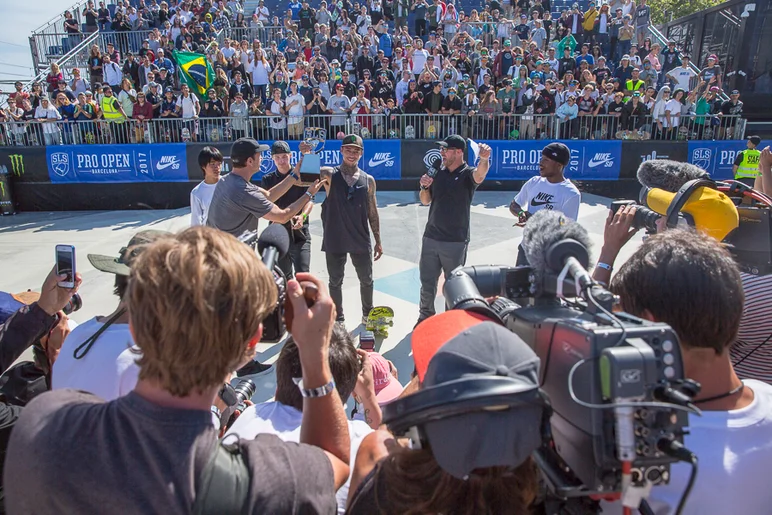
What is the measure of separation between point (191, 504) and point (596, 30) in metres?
20.1

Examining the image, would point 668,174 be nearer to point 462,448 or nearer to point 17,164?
point 462,448

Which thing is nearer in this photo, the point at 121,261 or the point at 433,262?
the point at 121,261

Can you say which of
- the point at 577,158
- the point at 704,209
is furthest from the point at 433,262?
the point at 577,158

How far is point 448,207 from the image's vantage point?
4953 mm

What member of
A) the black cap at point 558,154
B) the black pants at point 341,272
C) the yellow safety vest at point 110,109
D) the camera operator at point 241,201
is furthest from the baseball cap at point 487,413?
the yellow safety vest at point 110,109

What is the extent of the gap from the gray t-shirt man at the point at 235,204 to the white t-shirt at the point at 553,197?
234 centimetres

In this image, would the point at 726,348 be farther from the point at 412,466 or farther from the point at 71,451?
the point at 71,451

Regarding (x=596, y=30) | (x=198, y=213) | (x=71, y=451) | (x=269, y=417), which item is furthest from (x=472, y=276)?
(x=596, y=30)

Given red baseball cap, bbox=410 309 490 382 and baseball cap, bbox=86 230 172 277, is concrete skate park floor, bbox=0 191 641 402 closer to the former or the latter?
baseball cap, bbox=86 230 172 277

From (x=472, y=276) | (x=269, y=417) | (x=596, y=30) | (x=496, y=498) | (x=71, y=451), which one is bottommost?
(x=269, y=417)

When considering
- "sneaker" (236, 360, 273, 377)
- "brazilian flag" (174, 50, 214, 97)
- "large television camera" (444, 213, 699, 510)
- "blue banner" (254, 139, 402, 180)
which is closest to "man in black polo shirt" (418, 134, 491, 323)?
"sneaker" (236, 360, 273, 377)

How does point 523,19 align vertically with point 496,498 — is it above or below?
above

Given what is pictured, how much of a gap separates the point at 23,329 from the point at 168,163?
1069 centimetres

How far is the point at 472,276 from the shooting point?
159cm
